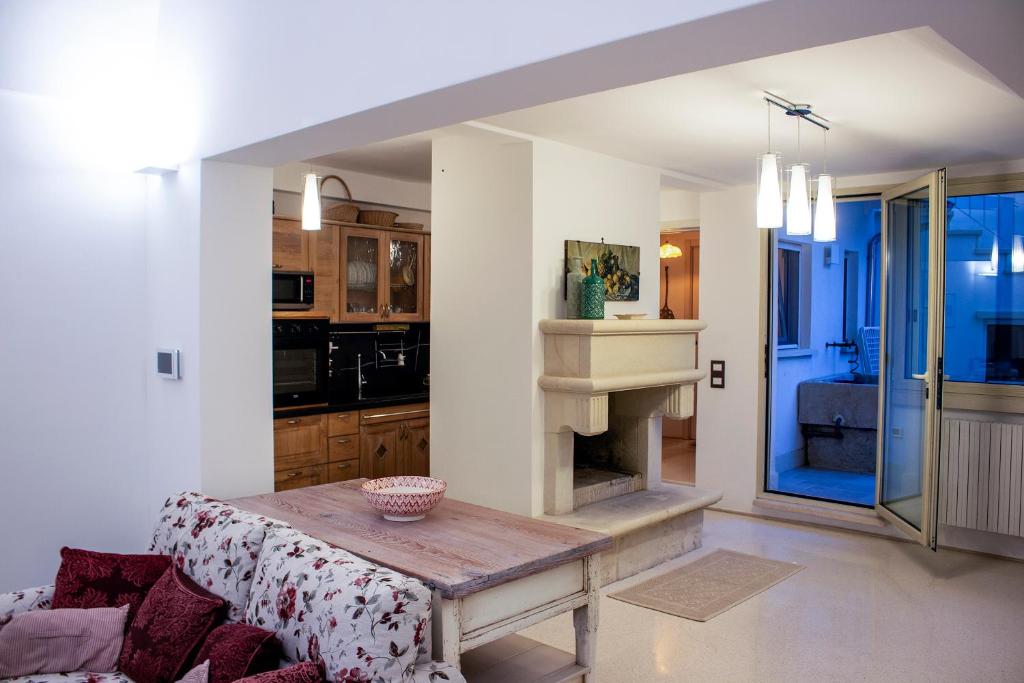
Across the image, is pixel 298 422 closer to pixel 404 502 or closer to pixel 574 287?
pixel 574 287

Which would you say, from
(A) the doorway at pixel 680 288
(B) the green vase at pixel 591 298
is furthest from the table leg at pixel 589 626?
(A) the doorway at pixel 680 288

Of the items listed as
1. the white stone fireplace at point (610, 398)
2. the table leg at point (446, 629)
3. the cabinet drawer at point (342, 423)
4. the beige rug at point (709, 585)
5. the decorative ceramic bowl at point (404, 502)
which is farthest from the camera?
the cabinet drawer at point (342, 423)

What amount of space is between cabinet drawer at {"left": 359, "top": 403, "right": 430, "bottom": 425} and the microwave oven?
84cm

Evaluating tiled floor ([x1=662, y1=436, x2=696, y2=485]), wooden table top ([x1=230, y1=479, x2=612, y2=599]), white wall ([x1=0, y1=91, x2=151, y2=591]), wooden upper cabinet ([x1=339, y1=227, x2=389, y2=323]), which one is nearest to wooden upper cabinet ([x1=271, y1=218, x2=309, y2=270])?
wooden upper cabinet ([x1=339, y1=227, x2=389, y2=323])

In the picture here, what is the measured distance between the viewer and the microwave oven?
4.85m

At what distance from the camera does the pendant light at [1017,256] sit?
4.78m

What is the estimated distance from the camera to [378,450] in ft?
17.9

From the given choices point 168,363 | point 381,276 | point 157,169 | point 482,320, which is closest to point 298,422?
point 381,276

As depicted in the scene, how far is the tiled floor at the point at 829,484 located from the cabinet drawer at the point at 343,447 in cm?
300

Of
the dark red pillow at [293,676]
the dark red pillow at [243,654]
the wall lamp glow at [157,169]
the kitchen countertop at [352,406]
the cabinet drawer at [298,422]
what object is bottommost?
the dark red pillow at [243,654]

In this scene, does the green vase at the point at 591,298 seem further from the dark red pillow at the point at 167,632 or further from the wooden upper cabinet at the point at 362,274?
the dark red pillow at the point at 167,632

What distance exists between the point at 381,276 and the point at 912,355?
3369 millimetres

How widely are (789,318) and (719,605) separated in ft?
12.7

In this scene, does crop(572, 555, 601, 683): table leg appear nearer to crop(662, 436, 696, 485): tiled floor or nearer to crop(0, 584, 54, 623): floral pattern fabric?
crop(0, 584, 54, 623): floral pattern fabric
